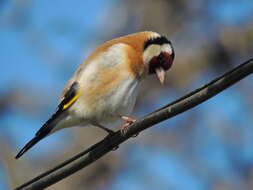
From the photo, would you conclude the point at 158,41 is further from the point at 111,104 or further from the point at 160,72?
the point at 111,104

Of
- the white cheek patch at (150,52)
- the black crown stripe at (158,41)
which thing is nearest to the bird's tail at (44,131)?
the white cheek patch at (150,52)

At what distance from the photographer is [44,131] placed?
5984 mm

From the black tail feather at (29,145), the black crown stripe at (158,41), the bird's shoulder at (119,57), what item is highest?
the black crown stripe at (158,41)

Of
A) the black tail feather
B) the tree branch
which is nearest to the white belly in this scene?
the black tail feather

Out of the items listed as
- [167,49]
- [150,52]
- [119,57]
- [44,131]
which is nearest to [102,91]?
[119,57]

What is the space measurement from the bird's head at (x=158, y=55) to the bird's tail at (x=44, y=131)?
44.3 inches

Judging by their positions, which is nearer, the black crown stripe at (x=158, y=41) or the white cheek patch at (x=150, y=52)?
A: the white cheek patch at (x=150, y=52)

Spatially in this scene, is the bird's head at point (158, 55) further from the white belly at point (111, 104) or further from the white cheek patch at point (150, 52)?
the white belly at point (111, 104)

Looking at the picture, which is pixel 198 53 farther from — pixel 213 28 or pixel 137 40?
pixel 137 40

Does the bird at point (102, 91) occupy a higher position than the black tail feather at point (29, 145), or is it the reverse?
the bird at point (102, 91)

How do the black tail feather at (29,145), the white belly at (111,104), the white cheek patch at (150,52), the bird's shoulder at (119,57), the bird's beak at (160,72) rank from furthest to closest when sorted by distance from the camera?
the bird's beak at (160,72) < the white cheek patch at (150,52) < the bird's shoulder at (119,57) < the white belly at (111,104) < the black tail feather at (29,145)

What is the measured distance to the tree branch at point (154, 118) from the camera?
4059mm

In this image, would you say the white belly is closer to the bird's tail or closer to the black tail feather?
the bird's tail

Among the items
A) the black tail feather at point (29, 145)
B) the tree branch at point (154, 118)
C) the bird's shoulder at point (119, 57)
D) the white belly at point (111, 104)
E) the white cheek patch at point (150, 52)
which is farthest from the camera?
the white cheek patch at point (150, 52)
